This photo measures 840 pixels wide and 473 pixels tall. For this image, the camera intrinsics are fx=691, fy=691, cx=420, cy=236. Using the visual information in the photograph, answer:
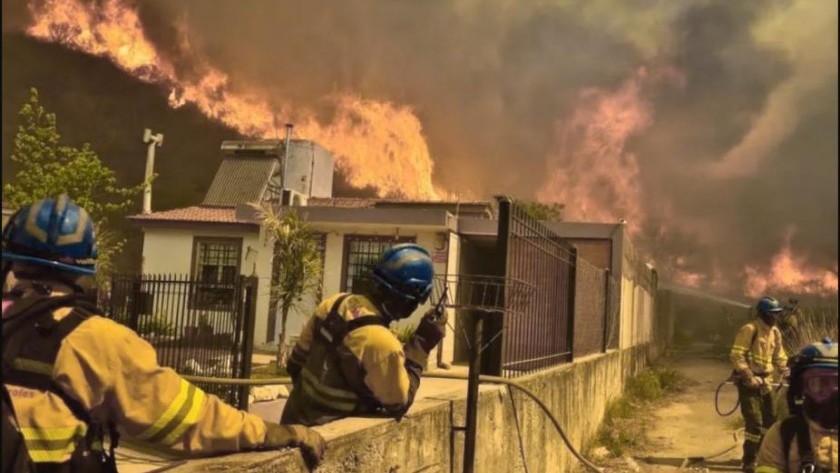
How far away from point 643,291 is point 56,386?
22.1 meters

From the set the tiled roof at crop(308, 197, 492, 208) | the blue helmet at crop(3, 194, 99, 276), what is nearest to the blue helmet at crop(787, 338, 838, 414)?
the blue helmet at crop(3, 194, 99, 276)

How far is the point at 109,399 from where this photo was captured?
1.82 meters

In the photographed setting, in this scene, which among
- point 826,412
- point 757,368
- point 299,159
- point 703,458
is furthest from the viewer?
point 299,159

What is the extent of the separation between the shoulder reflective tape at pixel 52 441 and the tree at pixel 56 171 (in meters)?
12.4

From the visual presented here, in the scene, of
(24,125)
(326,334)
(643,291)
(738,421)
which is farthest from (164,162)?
(326,334)

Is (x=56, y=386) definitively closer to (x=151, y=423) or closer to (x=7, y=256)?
(x=151, y=423)

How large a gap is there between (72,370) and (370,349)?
1325mm

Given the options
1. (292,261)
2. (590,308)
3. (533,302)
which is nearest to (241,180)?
(292,261)

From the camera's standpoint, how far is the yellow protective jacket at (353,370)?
9.50ft

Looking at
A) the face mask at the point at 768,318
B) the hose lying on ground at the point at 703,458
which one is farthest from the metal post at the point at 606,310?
the face mask at the point at 768,318

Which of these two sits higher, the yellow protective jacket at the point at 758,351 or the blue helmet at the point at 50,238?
the blue helmet at the point at 50,238

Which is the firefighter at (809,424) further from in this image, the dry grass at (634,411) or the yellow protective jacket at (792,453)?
the dry grass at (634,411)

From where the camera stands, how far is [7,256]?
1879 mm

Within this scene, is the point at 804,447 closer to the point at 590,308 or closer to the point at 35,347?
the point at 35,347
